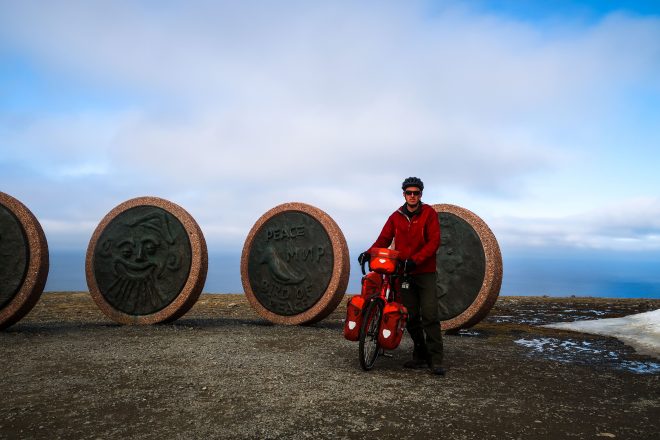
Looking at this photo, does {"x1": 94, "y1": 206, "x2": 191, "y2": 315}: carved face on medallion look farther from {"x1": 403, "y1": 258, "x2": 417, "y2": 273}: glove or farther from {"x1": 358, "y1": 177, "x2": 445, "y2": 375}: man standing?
{"x1": 403, "y1": 258, "x2": 417, "y2": 273}: glove

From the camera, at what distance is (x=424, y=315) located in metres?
5.78

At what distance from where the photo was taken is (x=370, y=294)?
5840mm

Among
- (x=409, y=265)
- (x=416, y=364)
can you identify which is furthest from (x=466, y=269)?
(x=409, y=265)

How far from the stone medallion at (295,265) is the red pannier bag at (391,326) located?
299cm

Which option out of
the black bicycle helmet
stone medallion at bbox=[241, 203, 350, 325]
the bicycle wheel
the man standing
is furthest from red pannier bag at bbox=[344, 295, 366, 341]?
stone medallion at bbox=[241, 203, 350, 325]

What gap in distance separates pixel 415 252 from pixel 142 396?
332 cm

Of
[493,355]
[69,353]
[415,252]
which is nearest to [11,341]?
[69,353]

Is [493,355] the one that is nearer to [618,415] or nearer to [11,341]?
[618,415]

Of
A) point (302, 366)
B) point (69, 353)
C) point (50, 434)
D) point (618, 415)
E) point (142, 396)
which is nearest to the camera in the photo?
point (50, 434)

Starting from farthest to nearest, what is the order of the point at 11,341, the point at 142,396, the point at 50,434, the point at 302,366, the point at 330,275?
the point at 330,275 → the point at 11,341 → the point at 302,366 → the point at 142,396 → the point at 50,434

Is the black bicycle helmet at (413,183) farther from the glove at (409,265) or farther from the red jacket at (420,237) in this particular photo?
the glove at (409,265)

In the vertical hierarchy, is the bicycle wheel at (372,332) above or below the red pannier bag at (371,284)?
below

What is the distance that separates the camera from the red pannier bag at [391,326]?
548 cm

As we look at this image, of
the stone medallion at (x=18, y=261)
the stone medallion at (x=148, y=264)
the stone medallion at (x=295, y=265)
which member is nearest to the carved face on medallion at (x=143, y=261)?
the stone medallion at (x=148, y=264)
